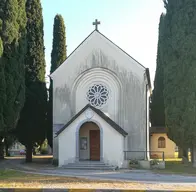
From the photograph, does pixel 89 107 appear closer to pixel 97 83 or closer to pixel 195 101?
pixel 97 83

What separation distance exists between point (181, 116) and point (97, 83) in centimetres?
725

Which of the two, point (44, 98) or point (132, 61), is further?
point (44, 98)

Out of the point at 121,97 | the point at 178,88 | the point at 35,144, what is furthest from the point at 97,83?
the point at 35,144

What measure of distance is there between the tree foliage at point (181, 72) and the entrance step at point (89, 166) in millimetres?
6066

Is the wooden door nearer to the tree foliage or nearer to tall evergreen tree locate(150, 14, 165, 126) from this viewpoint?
the tree foliage

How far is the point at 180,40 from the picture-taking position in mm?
28250

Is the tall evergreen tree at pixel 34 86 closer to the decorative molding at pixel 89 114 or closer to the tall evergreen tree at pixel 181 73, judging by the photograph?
the decorative molding at pixel 89 114

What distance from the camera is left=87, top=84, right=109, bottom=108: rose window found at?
29.5 m

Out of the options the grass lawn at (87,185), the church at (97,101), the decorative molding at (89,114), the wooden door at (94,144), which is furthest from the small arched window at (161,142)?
the grass lawn at (87,185)

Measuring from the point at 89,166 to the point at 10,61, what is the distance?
370 inches

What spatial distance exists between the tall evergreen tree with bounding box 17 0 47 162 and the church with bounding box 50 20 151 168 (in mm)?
3477

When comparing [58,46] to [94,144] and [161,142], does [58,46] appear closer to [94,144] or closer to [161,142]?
[94,144]

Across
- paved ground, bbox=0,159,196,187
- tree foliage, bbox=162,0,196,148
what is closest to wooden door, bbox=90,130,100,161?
paved ground, bbox=0,159,196,187

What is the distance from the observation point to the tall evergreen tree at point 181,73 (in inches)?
1066
